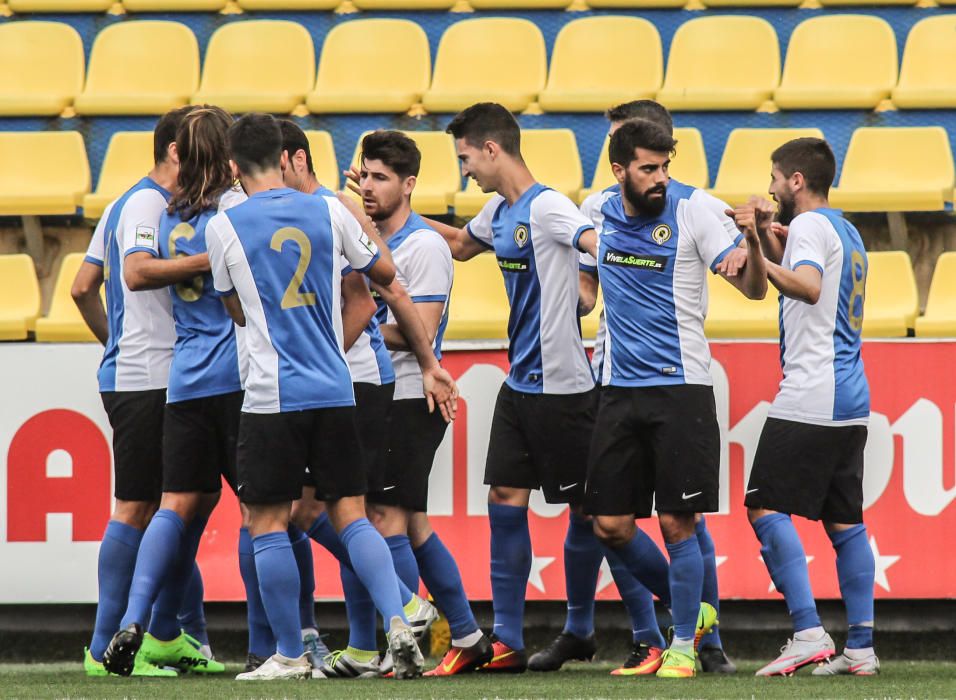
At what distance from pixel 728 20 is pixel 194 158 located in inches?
174

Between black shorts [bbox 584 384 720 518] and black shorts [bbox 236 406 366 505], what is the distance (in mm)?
825

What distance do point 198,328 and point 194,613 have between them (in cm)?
111

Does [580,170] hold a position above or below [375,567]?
above

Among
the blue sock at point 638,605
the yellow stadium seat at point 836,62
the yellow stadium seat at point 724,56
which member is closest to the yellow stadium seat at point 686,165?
the yellow stadium seat at point 724,56

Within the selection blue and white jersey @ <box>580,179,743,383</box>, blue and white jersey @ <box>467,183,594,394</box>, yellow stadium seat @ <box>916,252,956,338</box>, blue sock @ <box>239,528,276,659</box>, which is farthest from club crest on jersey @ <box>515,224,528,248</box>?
yellow stadium seat @ <box>916,252,956,338</box>

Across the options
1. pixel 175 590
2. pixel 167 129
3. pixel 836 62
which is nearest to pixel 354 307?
pixel 167 129

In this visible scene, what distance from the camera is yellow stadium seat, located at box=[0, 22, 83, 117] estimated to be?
8.77 meters

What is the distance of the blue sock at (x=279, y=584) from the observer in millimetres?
4453

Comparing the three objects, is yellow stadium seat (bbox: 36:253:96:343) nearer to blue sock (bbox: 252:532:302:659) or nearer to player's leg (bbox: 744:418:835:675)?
blue sock (bbox: 252:532:302:659)

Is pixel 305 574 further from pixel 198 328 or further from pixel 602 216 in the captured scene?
pixel 602 216

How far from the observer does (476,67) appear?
28.0 feet

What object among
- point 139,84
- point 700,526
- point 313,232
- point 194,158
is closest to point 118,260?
point 194,158

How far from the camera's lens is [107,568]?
5.06 meters

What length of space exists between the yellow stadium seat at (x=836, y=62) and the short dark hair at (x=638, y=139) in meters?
3.35
